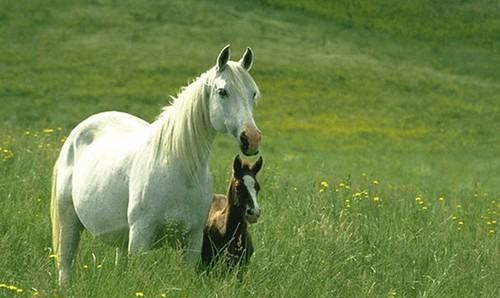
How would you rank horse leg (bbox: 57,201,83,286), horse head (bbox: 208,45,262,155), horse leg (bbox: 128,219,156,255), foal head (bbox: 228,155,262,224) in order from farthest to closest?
horse leg (bbox: 57,201,83,286) → foal head (bbox: 228,155,262,224) → horse leg (bbox: 128,219,156,255) → horse head (bbox: 208,45,262,155)

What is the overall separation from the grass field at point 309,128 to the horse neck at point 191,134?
1.98ft

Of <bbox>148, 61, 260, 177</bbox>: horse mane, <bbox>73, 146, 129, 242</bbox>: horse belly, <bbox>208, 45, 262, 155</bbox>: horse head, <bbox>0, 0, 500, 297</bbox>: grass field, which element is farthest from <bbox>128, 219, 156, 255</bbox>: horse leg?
<bbox>208, 45, 262, 155</bbox>: horse head

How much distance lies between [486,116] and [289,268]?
2781cm

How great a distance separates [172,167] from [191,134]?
251 millimetres

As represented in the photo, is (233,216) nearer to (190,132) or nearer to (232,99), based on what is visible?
(190,132)

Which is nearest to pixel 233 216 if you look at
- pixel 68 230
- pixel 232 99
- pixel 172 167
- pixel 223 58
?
pixel 172 167

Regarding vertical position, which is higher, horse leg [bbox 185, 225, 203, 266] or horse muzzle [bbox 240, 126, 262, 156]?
horse muzzle [bbox 240, 126, 262, 156]

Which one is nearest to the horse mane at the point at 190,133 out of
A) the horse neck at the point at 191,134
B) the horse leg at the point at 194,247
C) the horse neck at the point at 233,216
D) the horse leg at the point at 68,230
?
the horse neck at the point at 191,134

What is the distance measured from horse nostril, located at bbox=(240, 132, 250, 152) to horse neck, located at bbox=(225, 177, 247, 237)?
1.26 meters

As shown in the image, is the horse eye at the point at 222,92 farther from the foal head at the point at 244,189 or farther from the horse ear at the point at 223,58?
the foal head at the point at 244,189

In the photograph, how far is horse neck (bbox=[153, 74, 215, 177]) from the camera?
721 cm

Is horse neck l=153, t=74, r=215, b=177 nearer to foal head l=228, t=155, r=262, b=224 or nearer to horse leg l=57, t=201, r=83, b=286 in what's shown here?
foal head l=228, t=155, r=262, b=224

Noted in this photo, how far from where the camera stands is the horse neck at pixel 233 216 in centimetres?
802

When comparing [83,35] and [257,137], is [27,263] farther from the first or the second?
[83,35]
